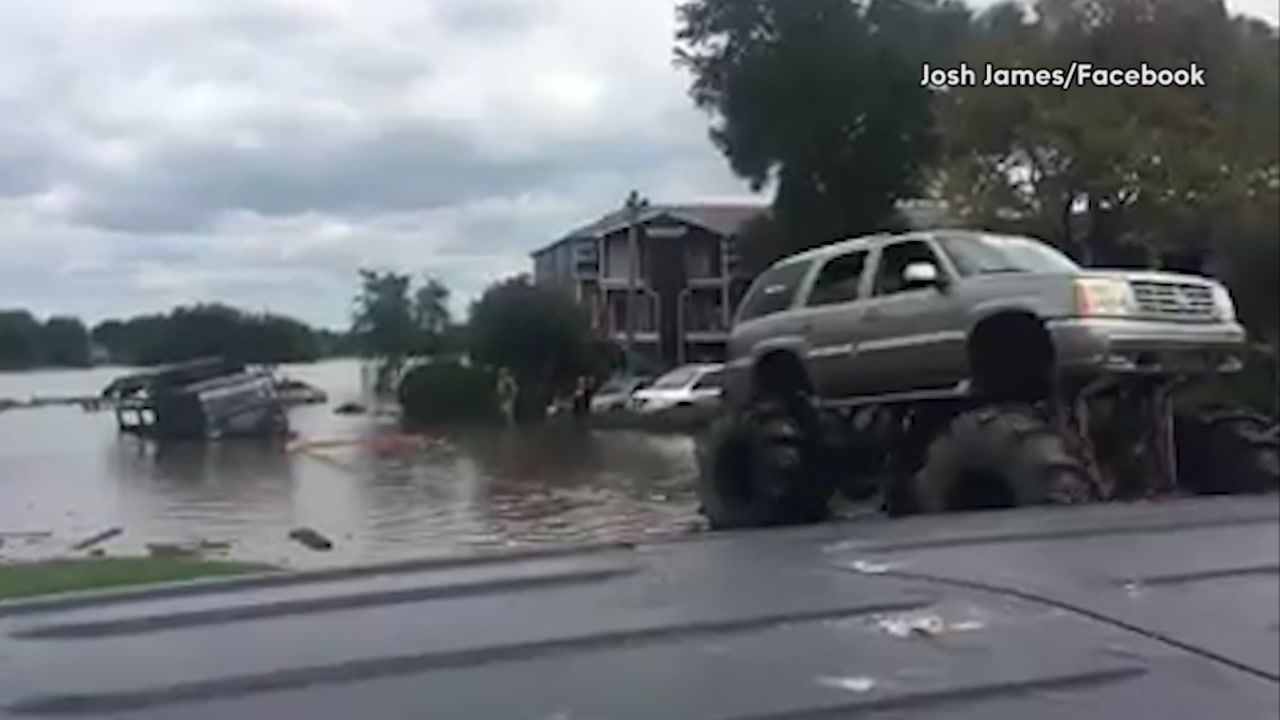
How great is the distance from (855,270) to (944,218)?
1.90ft

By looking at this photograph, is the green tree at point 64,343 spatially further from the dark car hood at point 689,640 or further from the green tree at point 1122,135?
the green tree at point 1122,135

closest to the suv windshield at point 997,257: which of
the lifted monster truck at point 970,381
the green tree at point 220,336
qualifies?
the lifted monster truck at point 970,381

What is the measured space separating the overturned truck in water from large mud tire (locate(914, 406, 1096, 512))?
4.34ft

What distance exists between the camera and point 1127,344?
3.81m

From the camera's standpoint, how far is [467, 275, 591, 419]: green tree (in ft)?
10.8

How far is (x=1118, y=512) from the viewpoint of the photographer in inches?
109

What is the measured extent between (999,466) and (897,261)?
49 cm

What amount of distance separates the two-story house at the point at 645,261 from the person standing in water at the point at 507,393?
0.18m

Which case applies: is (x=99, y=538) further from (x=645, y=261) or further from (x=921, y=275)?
(x=921, y=275)

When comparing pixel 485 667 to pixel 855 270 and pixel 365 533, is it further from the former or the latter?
pixel 855 270

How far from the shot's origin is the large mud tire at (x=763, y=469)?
4.11 m

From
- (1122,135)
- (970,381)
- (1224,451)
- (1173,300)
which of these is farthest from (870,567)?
(1122,135)

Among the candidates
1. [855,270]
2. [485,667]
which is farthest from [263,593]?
[855,270]

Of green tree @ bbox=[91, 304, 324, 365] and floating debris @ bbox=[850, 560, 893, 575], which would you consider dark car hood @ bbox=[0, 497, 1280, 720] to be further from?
green tree @ bbox=[91, 304, 324, 365]
